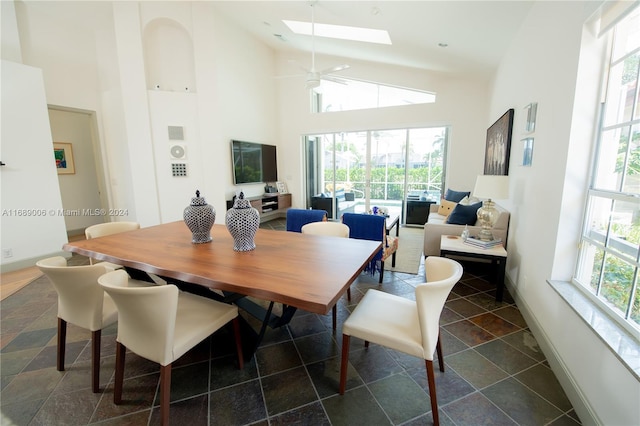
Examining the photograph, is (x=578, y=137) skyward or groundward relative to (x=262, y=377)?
skyward

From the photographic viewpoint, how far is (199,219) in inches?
76.7

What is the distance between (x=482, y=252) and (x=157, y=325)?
2792mm

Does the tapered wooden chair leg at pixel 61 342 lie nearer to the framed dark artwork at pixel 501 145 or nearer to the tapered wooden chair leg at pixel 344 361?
the tapered wooden chair leg at pixel 344 361

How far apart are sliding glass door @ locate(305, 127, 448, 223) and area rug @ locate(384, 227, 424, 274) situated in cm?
94

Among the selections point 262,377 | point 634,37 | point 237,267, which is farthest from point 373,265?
point 634,37

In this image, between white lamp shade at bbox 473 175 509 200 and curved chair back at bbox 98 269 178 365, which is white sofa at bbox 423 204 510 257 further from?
curved chair back at bbox 98 269 178 365

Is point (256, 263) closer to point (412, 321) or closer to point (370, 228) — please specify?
point (412, 321)

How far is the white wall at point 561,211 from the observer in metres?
1.28

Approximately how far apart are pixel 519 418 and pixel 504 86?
158 inches

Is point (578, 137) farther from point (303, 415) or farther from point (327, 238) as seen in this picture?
point (303, 415)

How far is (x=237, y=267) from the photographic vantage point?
1.50 m

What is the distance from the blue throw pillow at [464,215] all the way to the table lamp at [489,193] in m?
0.48

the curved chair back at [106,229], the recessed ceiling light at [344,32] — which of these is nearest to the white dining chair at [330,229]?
the curved chair back at [106,229]

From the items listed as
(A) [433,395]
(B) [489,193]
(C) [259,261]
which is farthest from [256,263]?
(B) [489,193]
